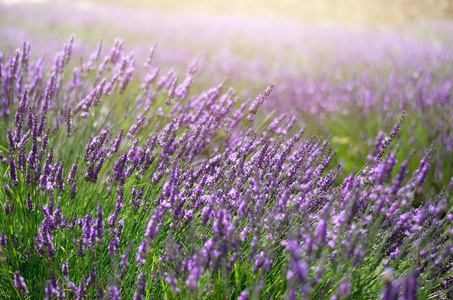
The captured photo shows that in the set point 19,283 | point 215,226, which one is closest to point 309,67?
point 215,226

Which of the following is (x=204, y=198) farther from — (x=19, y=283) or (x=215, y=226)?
(x=19, y=283)

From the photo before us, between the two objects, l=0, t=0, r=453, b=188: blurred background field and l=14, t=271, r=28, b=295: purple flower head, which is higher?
l=0, t=0, r=453, b=188: blurred background field

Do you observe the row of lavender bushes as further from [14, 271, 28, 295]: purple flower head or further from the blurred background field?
the blurred background field

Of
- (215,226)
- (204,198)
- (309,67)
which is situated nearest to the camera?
(215,226)

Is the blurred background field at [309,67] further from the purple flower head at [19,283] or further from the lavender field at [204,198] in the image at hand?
the purple flower head at [19,283]

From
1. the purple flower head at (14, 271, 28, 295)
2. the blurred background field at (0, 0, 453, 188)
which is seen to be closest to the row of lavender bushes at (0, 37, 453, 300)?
the purple flower head at (14, 271, 28, 295)

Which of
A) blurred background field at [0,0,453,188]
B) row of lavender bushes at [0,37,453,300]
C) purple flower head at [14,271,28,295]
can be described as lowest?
purple flower head at [14,271,28,295]

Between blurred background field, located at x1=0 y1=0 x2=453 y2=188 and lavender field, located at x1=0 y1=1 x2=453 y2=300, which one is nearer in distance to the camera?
lavender field, located at x1=0 y1=1 x2=453 y2=300

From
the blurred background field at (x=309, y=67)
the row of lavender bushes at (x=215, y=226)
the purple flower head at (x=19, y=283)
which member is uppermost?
the blurred background field at (x=309, y=67)

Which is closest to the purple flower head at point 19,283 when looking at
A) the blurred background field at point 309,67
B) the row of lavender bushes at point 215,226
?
the row of lavender bushes at point 215,226

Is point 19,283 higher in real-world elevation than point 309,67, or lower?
lower

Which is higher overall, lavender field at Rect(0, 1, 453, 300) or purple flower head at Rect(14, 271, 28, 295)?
lavender field at Rect(0, 1, 453, 300)

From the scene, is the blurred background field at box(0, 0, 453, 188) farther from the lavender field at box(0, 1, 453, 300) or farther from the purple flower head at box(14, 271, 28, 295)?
the purple flower head at box(14, 271, 28, 295)

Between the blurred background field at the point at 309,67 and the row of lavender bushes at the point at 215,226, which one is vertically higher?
the blurred background field at the point at 309,67
